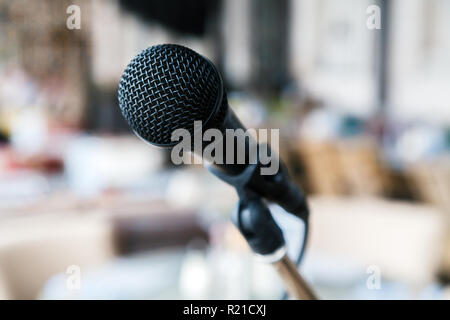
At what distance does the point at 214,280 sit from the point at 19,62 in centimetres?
579

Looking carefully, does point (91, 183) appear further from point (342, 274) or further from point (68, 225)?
point (342, 274)

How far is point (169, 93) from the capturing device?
398mm

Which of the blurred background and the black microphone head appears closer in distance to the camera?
the black microphone head

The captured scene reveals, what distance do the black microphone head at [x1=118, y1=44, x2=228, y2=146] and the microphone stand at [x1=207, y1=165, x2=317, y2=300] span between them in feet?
→ 0.19

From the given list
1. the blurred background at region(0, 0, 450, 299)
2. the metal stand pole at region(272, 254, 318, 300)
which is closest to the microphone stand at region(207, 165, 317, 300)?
the metal stand pole at region(272, 254, 318, 300)

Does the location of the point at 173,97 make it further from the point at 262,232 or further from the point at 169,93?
the point at 262,232

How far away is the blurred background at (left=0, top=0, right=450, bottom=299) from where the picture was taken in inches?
57.1

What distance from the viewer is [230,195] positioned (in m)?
1.90

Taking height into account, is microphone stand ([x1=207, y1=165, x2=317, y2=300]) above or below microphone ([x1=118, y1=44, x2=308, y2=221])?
below

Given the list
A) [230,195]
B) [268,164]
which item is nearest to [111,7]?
[230,195]

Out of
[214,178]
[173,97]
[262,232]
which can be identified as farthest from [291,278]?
[214,178]

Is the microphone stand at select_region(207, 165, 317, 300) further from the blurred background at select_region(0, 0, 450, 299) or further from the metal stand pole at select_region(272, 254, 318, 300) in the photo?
the blurred background at select_region(0, 0, 450, 299)

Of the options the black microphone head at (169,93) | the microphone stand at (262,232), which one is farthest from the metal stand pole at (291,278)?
the black microphone head at (169,93)

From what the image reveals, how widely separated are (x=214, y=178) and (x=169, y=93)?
1.29m
